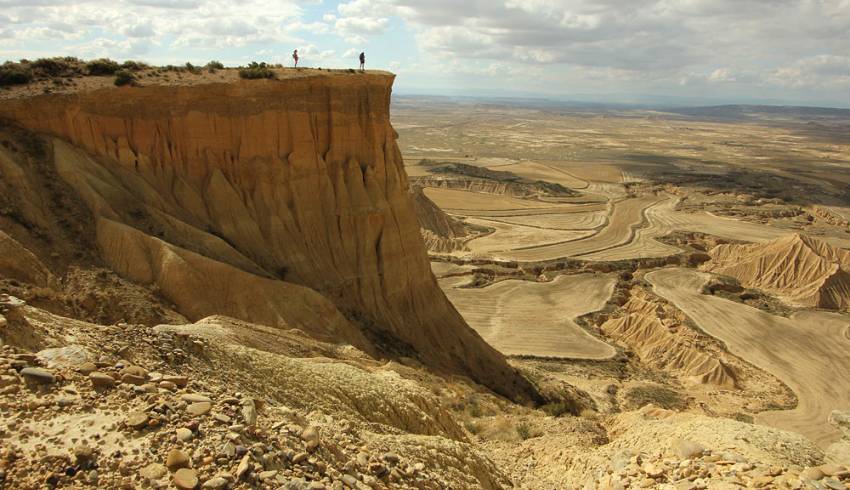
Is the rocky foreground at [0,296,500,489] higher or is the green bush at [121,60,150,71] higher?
the green bush at [121,60,150,71]

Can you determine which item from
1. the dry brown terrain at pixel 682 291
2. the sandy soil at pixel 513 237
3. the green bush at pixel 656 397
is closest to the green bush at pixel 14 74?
the dry brown terrain at pixel 682 291

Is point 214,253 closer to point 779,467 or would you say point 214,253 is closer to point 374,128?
Answer: point 374,128

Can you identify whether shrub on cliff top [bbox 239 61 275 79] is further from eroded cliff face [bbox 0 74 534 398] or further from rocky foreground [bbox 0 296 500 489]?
rocky foreground [bbox 0 296 500 489]

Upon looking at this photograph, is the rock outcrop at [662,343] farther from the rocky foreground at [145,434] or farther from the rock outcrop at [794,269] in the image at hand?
the rocky foreground at [145,434]

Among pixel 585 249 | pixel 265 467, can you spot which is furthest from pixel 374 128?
pixel 585 249

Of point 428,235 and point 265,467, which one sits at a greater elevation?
point 265,467

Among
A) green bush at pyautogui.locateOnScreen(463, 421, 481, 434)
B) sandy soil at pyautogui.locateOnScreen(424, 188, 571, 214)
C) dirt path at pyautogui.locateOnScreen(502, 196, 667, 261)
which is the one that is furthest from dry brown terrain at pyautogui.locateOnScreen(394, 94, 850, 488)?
green bush at pyautogui.locateOnScreen(463, 421, 481, 434)
